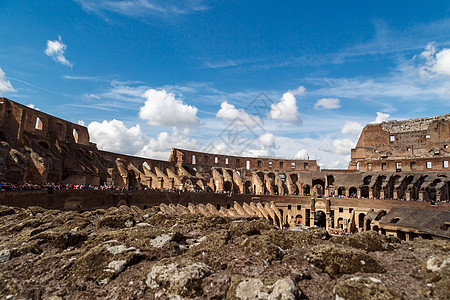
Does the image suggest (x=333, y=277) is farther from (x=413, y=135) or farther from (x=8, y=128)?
(x=413, y=135)

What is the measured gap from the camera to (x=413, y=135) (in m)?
46.7

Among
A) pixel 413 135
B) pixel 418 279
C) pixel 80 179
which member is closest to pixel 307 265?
pixel 418 279

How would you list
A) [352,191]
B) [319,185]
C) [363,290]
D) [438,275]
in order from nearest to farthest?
1. [363,290]
2. [438,275]
3. [352,191]
4. [319,185]

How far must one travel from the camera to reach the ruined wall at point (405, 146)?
133 feet

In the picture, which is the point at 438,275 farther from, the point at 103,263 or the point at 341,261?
the point at 103,263

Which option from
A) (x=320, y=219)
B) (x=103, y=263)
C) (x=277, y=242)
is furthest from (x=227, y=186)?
(x=103, y=263)

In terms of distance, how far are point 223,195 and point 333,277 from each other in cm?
3418

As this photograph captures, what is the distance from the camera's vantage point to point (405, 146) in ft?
154

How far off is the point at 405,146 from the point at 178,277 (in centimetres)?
5149

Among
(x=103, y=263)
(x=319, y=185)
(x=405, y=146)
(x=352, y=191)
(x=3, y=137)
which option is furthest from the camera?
(x=319, y=185)

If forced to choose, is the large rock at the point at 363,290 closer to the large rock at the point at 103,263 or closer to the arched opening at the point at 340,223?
the large rock at the point at 103,263

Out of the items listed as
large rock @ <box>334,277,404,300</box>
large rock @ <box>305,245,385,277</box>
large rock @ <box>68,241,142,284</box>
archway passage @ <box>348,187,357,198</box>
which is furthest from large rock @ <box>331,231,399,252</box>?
archway passage @ <box>348,187,357,198</box>

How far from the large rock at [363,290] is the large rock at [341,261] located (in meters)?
0.74

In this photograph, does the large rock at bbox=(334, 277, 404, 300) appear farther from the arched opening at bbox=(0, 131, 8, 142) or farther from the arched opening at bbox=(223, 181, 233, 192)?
the arched opening at bbox=(223, 181, 233, 192)
